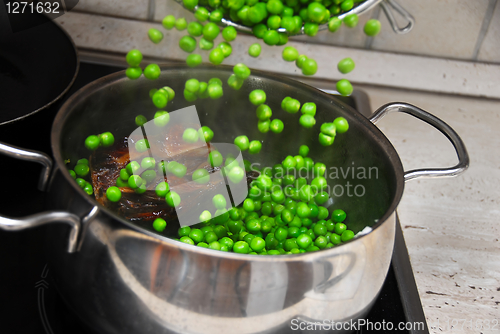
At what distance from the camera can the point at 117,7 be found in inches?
55.5

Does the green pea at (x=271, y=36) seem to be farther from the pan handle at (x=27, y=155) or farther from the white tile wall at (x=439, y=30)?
the white tile wall at (x=439, y=30)

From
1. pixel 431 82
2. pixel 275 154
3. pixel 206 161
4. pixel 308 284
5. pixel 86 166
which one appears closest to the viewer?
pixel 308 284

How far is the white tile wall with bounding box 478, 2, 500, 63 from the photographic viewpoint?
1.51 meters

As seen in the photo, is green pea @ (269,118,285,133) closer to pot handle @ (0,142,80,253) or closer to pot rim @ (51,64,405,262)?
pot rim @ (51,64,405,262)

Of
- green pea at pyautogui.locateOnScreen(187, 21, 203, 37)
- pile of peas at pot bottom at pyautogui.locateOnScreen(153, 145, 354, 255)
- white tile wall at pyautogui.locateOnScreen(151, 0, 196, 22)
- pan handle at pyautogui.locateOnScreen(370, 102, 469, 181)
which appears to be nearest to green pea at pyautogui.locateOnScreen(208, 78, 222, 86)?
green pea at pyautogui.locateOnScreen(187, 21, 203, 37)

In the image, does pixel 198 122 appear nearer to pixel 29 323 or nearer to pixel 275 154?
pixel 275 154

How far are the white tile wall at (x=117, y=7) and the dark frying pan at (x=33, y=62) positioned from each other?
0.19m

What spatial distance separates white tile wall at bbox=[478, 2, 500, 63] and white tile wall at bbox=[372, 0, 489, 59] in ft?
0.13

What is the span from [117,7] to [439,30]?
1.13m

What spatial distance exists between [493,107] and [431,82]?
25 cm

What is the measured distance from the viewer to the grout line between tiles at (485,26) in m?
1.48

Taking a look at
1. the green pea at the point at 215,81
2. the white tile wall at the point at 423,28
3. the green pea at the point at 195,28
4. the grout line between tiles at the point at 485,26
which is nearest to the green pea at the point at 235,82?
the green pea at the point at 215,81

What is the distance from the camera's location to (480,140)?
144 centimetres

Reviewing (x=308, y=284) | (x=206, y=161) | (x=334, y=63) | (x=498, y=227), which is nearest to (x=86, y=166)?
(x=206, y=161)
